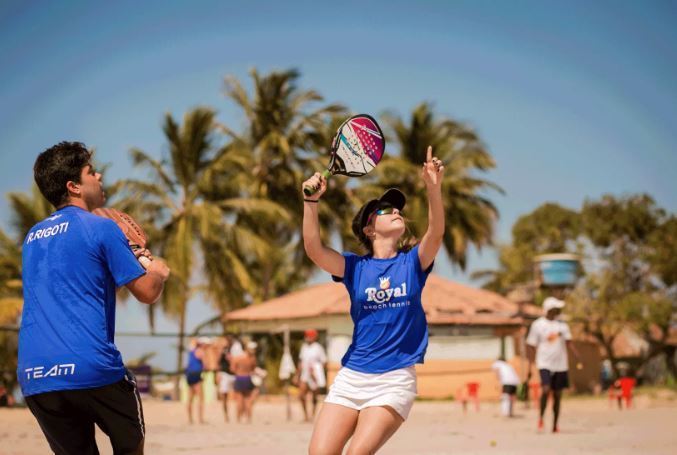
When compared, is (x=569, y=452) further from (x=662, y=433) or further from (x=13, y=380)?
(x=13, y=380)

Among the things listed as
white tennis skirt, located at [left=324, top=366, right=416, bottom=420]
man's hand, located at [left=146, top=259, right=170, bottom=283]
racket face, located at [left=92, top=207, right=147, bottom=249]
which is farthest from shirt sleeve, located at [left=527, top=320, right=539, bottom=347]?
man's hand, located at [left=146, top=259, right=170, bottom=283]

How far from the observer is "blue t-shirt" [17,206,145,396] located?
4.07 m

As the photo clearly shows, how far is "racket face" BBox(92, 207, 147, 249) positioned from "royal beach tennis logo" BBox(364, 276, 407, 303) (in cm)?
149

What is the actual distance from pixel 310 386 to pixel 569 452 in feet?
29.2

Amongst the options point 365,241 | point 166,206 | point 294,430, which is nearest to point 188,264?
point 166,206

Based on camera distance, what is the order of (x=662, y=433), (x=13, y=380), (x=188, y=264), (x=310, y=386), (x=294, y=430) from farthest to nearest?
(x=188, y=264) < (x=13, y=380) < (x=310, y=386) < (x=294, y=430) < (x=662, y=433)

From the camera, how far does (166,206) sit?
3478 centimetres

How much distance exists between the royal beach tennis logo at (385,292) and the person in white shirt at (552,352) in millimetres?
8469

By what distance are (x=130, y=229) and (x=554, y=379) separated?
32.7 ft

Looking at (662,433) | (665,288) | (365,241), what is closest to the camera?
(365,241)

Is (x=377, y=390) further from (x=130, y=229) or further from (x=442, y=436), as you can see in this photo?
(x=442, y=436)

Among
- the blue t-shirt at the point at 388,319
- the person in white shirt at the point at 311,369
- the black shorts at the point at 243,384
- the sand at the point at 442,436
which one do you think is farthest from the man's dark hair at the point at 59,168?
the black shorts at the point at 243,384

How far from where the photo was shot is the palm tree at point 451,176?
3862 centimetres

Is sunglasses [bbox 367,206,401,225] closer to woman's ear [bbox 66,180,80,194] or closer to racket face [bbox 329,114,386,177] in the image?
racket face [bbox 329,114,386,177]
